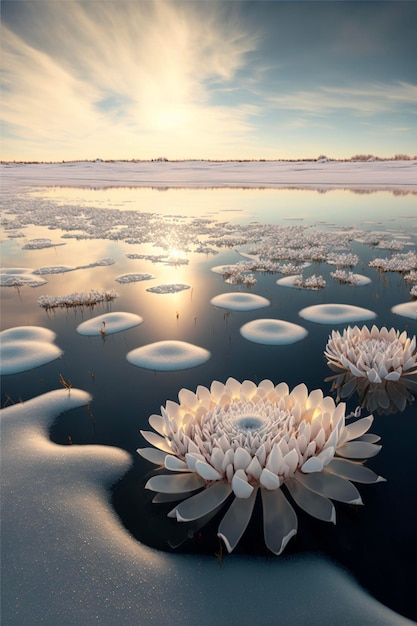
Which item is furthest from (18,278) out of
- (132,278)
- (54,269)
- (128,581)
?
(128,581)

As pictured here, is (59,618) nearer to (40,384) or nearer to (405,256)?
(40,384)

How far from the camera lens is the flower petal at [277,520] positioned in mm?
2072

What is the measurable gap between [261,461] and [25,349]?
3680 mm

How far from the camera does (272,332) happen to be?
525cm

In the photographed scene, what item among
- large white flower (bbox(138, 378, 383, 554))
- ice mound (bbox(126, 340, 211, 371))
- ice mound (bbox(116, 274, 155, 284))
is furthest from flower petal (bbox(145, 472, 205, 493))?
ice mound (bbox(116, 274, 155, 284))

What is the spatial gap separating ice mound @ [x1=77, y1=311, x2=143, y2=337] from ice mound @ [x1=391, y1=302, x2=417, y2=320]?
410cm

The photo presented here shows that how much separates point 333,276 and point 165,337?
15.0ft

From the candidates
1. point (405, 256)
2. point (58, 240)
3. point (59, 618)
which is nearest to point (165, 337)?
point (59, 618)

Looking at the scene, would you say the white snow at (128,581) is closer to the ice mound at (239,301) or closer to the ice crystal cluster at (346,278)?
the ice mound at (239,301)

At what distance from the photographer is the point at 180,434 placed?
2508mm

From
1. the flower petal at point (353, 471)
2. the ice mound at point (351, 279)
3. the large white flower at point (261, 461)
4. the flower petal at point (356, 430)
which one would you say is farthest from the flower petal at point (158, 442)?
the ice mound at point (351, 279)

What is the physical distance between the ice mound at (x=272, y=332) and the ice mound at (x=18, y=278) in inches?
190

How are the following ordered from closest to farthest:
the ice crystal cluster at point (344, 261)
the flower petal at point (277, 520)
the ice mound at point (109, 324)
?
1. the flower petal at point (277, 520)
2. the ice mound at point (109, 324)
3. the ice crystal cluster at point (344, 261)

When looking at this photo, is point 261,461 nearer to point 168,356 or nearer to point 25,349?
point 168,356
